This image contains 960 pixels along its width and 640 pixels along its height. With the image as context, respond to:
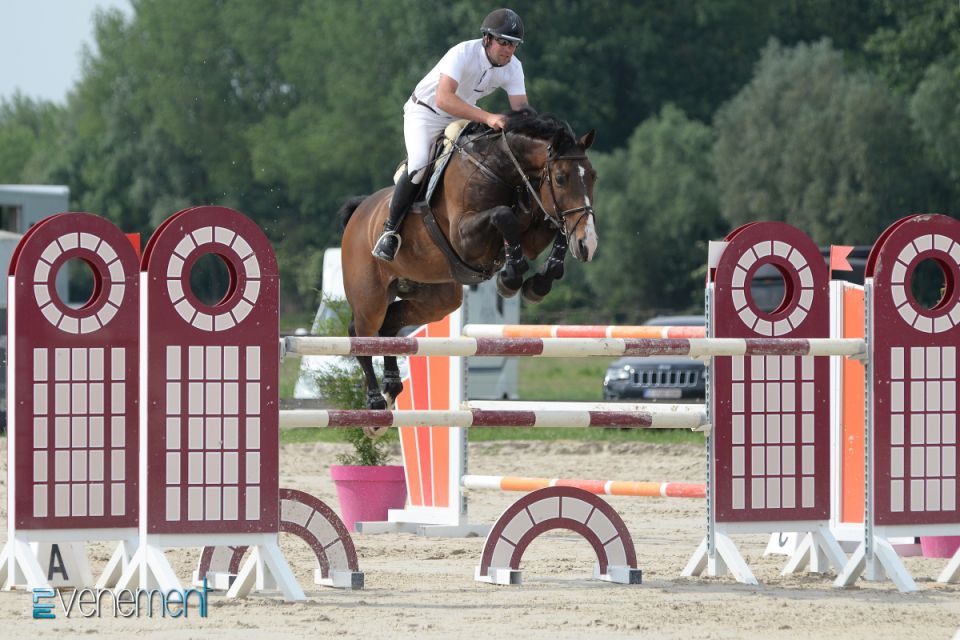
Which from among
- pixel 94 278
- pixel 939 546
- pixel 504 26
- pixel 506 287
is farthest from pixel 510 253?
pixel 939 546

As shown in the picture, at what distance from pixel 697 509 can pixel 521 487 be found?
2.36 meters

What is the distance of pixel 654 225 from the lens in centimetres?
3897

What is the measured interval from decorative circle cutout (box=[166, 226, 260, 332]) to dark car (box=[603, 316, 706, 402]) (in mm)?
9404

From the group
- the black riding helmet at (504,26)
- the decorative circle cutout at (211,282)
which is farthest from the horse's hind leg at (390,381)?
the decorative circle cutout at (211,282)

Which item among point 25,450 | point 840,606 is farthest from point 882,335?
point 25,450

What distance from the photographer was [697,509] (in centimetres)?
899

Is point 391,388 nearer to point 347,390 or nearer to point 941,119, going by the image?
point 347,390

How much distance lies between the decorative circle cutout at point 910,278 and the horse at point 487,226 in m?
1.12

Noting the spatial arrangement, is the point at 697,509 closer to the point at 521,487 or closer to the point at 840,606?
the point at 521,487

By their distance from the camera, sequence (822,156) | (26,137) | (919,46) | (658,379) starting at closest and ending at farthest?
1. (658,379)
2. (822,156)
3. (919,46)
4. (26,137)

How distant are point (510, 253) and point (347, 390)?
89.5 inches

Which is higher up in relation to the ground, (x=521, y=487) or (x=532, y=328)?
(x=532, y=328)

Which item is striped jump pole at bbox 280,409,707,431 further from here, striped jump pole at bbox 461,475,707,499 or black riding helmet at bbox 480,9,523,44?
black riding helmet at bbox 480,9,523,44

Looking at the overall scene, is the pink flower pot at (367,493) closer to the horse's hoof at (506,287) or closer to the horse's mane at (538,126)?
the horse's hoof at (506,287)
